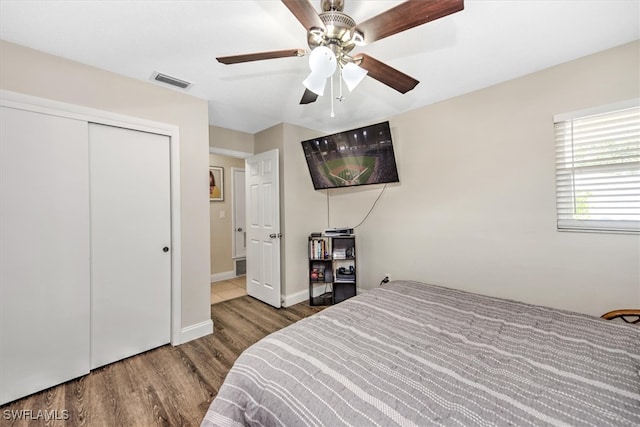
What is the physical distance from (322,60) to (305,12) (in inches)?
7.4

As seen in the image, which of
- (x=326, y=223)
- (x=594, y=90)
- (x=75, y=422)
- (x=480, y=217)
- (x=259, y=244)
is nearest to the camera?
(x=75, y=422)

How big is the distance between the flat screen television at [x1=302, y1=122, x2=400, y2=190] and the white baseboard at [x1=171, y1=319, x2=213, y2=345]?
201cm

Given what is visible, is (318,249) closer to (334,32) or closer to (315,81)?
(315,81)

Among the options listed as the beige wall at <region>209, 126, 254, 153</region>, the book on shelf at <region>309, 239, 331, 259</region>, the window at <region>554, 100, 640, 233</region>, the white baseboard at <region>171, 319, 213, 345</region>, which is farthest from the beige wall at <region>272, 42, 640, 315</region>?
the white baseboard at <region>171, 319, 213, 345</region>

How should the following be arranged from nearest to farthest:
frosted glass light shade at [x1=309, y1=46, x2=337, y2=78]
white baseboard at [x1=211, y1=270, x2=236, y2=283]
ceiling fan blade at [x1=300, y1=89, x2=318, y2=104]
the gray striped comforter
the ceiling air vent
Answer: the gray striped comforter, frosted glass light shade at [x1=309, y1=46, x2=337, y2=78], ceiling fan blade at [x1=300, y1=89, x2=318, y2=104], the ceiling air vent, white baseboard at [x1=211, y1=270, x2=236, y2=283]

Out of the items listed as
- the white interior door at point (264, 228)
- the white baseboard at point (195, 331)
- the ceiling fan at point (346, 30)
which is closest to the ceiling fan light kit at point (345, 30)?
the ceiling fan at point (346, 30)

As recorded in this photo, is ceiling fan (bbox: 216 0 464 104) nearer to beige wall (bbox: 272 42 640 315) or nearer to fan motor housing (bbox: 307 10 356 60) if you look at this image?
fan motor housing (bbox: 307 10 356 60)

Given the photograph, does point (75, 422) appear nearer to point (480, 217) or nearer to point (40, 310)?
point (40, 310)

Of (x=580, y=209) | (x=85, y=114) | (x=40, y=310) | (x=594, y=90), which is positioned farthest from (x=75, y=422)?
(x=594, y=90)

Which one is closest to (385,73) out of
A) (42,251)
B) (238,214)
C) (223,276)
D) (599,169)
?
(599,169)

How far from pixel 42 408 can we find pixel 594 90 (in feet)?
14.3

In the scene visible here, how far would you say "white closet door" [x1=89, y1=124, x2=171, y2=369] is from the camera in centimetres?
204

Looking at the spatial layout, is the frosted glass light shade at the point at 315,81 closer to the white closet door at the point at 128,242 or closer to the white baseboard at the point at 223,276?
the white closet door at the point at 128,242

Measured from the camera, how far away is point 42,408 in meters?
1.64
